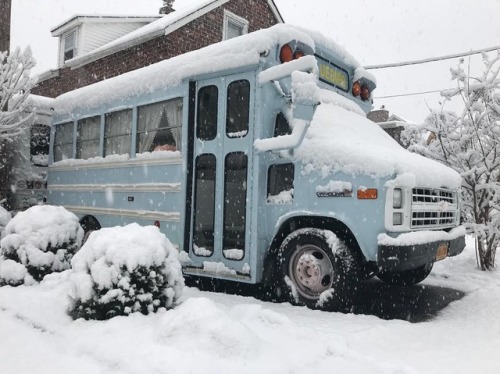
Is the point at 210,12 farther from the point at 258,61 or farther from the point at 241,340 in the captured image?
the point at 241,340

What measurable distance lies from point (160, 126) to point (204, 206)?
139cm

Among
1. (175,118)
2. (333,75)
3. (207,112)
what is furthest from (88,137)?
(333,75)

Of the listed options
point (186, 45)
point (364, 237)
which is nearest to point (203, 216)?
point (364, 237)

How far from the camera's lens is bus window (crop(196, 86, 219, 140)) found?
17.7 feet

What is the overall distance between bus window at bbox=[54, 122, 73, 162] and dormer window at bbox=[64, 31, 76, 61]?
10087 mm

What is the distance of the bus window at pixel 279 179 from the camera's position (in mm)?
4820

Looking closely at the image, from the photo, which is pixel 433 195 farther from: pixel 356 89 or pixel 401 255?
pixel 356 89

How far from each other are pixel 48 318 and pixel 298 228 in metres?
2.54

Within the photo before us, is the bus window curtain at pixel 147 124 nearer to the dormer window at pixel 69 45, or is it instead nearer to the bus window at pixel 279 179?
the bus window at pixel 279 179

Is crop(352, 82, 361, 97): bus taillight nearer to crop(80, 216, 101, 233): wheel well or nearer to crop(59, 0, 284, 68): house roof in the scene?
crop(80, 216, 101, 233): wheel well

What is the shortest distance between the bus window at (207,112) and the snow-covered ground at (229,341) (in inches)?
87.7

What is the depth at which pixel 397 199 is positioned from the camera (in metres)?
4.24

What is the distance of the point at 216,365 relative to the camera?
2668 mm

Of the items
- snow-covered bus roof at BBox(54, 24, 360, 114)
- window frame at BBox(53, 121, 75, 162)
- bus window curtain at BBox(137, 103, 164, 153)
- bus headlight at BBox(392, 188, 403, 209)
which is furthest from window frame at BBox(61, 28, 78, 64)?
bus headlight at BBox(392, 188, 403, 209)
